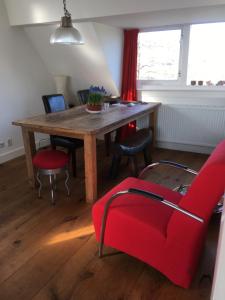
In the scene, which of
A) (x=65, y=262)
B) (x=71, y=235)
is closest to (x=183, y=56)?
(x=71, y=235)

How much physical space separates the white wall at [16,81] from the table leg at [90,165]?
176 cm

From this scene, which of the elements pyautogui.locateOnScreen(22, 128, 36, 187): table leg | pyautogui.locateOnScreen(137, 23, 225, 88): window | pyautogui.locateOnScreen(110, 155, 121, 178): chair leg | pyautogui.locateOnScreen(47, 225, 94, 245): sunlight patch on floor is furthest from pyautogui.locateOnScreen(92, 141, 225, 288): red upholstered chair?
pyautogui.locateOnScreen(137, 23, 225, 88): window

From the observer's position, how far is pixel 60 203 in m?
2.50

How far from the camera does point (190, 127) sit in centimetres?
379

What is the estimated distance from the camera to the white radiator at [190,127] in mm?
3586

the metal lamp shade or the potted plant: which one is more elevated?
the metal lamp shade

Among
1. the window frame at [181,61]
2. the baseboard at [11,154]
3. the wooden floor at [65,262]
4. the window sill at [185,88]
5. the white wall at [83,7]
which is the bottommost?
the wooden floor at [65,262]

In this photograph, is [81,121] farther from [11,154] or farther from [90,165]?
[11,154]

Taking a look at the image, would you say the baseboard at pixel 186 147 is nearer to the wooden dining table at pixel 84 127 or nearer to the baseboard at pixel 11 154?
the wooden dining table at pixel 84 127

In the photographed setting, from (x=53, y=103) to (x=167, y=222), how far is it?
2.33 m

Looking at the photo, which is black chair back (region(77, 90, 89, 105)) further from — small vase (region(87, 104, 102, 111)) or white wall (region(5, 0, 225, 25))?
white wall (region(5, 0, 225, 25))

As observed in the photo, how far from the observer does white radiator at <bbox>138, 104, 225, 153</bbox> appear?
3586 mm

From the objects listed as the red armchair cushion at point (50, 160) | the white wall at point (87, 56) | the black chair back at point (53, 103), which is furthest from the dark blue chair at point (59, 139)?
the white wall at point (87, 56)

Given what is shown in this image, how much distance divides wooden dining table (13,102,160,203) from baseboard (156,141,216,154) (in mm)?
1115
